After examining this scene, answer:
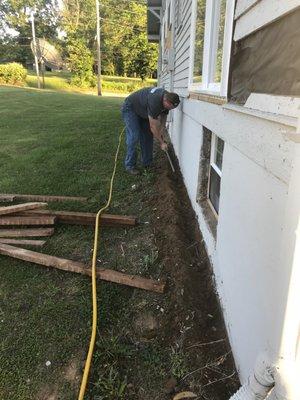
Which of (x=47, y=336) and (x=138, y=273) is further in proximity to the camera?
(x=138, y=273)

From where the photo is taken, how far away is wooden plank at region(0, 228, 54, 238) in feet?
14.2

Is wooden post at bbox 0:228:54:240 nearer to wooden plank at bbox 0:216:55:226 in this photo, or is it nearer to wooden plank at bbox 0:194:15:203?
wooden plank at bbox 0:216:55:226

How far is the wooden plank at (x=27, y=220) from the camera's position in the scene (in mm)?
4504

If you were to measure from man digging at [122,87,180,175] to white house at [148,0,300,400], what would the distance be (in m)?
2.19

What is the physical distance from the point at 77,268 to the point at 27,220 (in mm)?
1254

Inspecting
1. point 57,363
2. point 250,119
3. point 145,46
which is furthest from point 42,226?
point 145,46

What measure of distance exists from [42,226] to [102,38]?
4849 centimetres

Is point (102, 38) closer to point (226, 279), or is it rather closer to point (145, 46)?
point (145, 46)

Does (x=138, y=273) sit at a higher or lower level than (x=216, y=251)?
lower

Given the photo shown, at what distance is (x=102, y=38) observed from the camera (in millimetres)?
48000

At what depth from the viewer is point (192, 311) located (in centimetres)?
303

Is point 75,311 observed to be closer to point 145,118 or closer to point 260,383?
point 260,383

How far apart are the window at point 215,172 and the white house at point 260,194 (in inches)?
17.1

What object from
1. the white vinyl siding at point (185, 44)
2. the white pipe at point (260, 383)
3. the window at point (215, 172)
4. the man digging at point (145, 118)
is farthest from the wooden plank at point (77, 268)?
the white vinyl siding at point (185, 44)
